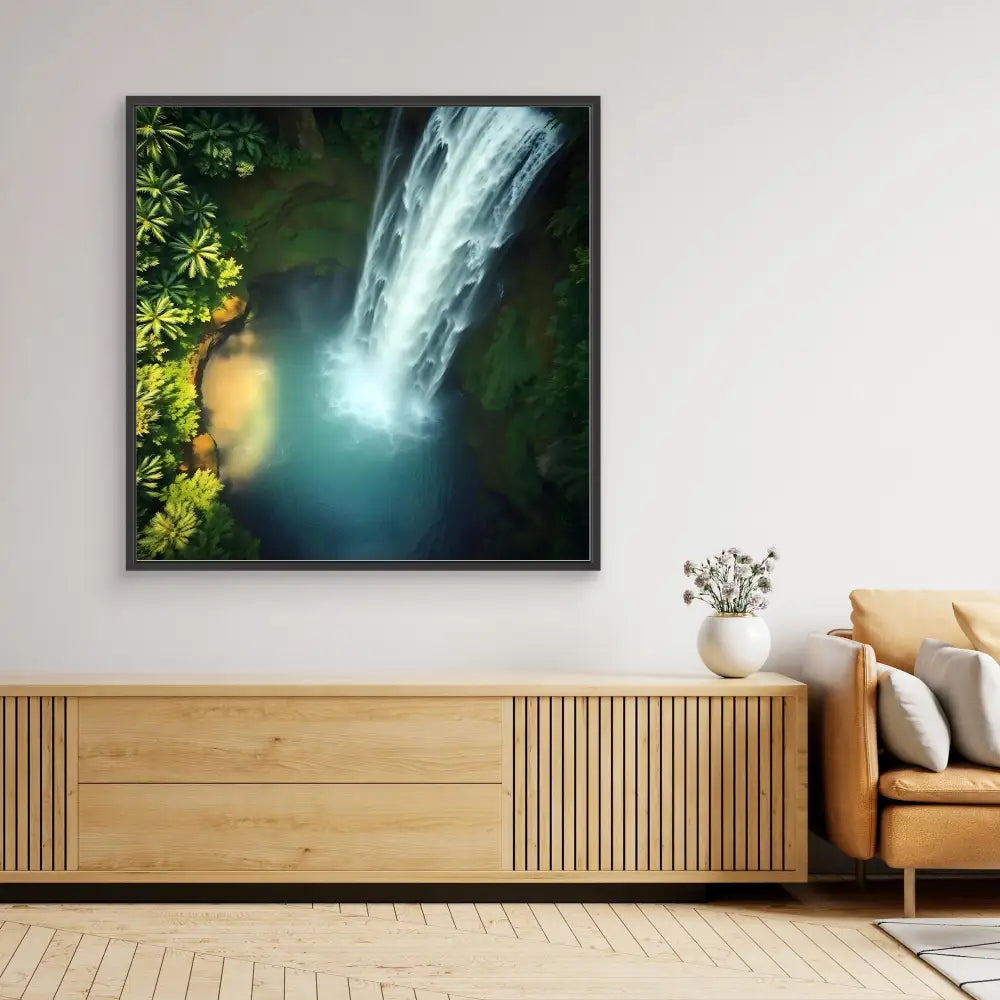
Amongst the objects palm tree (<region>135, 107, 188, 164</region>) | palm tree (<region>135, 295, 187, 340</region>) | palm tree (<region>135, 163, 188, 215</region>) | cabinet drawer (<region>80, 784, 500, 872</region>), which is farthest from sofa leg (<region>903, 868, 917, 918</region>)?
palm tree (<region>135, 107, 188, 164</region>)

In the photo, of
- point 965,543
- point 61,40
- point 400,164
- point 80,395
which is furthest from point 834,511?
point 61,40

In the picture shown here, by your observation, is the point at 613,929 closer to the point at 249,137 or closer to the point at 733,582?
the point at 733,582

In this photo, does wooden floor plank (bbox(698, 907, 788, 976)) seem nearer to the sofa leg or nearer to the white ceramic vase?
the sofa leg

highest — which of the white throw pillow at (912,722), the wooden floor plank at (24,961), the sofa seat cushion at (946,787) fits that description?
the white throw pillow at (912,722)

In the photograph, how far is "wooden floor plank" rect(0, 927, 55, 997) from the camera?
2.61 m

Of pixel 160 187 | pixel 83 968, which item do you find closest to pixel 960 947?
pixel 83 968

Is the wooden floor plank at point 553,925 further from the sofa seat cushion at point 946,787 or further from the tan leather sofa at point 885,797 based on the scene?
the sofa seat cushion at point 946,787

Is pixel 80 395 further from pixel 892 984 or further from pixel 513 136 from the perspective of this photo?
pixel 892 984

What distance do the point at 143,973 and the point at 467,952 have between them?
73cm

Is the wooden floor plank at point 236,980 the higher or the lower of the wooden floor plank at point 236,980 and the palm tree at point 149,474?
the lower

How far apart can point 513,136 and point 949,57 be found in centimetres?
137

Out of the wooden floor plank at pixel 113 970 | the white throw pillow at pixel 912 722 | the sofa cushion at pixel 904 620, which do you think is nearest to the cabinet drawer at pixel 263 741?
the wooden floor plank at pixel 113 970

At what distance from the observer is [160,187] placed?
3611 millimetres

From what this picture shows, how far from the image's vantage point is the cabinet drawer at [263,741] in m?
3.18
